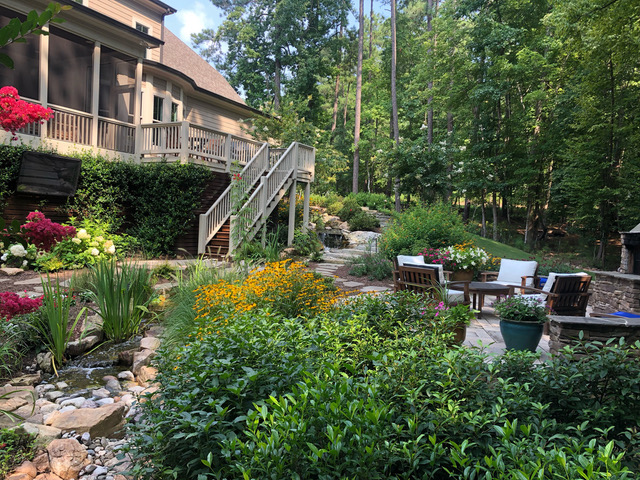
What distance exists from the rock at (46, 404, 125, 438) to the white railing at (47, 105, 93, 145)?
27.0 ft

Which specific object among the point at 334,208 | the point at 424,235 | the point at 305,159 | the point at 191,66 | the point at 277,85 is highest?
the point at 277,85

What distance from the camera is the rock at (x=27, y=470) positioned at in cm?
249

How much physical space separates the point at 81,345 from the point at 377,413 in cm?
432

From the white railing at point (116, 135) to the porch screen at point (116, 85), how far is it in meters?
1.35

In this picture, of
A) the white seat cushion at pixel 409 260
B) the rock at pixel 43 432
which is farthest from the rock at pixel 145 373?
the white seat cushion at pixel 409 260

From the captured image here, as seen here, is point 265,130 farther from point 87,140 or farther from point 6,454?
point 6,454

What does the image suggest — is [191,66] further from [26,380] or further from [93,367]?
[26,380]

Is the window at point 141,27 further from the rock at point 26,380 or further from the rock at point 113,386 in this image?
the rock at point 113,386

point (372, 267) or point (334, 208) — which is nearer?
point (372, 267)

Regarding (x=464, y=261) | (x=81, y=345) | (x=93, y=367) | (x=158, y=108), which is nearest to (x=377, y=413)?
(x=93, y=367)

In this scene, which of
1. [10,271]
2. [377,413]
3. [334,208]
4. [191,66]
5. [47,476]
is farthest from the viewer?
[334,208]

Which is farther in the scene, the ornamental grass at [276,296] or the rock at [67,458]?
the ornamental grass at [276,296]

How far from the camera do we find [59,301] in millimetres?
4141

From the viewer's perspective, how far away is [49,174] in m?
8.66
